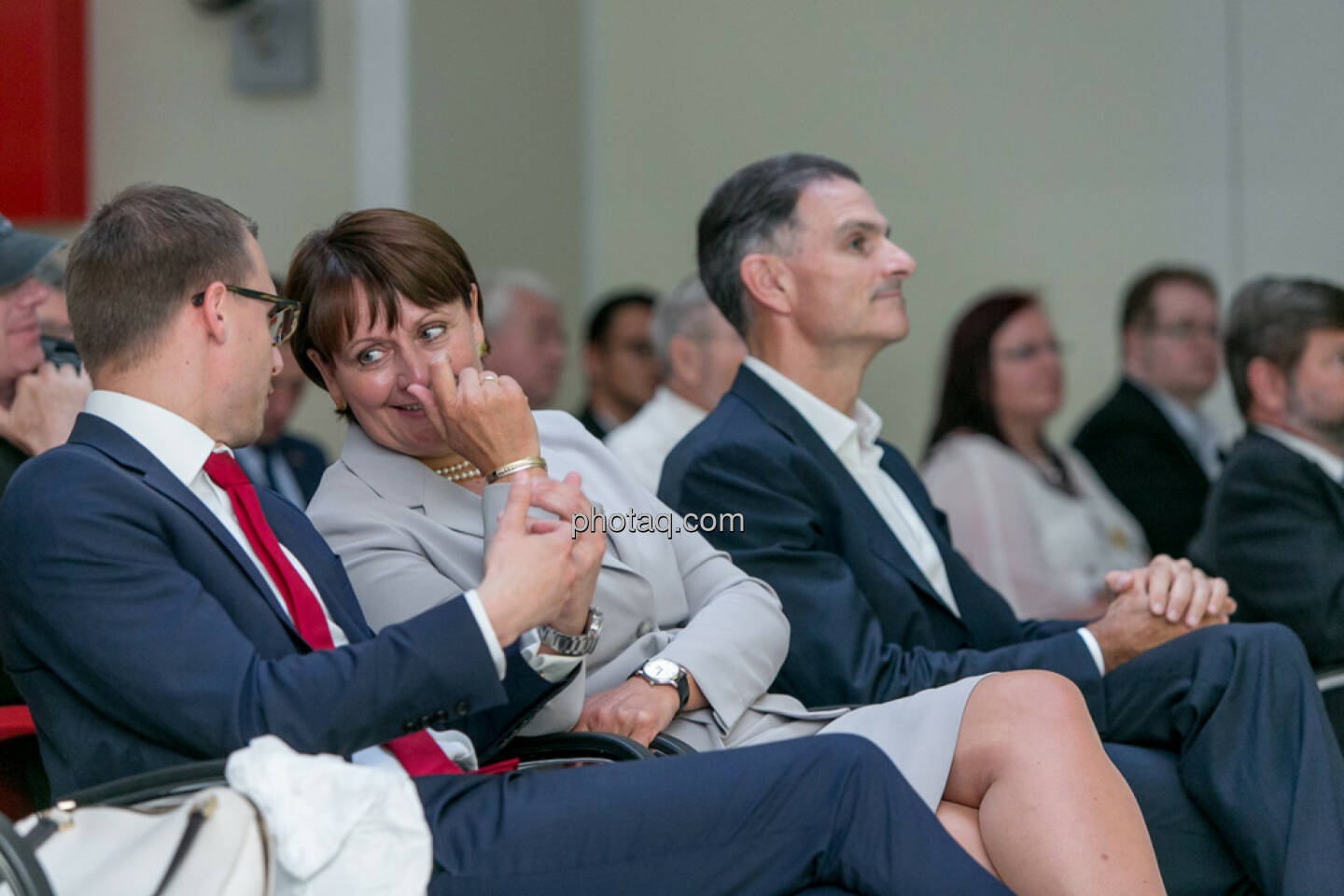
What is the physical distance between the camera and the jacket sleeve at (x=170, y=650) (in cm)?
174

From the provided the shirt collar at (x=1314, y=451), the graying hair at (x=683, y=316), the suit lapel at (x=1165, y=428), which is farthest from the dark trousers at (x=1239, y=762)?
the suit lapel at (x=1165, y=428)

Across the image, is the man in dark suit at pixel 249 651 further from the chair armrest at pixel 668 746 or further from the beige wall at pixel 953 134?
the beige wall at pixel 953 134

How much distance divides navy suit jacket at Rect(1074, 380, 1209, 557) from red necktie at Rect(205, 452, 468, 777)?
3.86 meters

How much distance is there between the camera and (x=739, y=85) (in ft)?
22.6

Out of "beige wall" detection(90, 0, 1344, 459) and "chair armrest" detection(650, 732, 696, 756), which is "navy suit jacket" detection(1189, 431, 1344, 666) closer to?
"chair armrest" detection(650, 732, 696, 756)

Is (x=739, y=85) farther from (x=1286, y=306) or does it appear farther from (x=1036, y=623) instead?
(x=1036, y=623)

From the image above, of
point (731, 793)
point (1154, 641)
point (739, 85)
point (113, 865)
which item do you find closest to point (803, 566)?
point (1154, 641)

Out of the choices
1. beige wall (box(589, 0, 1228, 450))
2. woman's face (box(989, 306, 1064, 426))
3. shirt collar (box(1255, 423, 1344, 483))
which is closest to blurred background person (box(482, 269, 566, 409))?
beige wall (box(589, 0, 1228, 450))

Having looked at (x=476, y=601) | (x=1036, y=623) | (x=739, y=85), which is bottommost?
(x=1036, y=623)

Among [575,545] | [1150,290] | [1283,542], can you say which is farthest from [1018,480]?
[575,545]

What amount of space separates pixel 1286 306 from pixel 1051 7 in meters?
3.56

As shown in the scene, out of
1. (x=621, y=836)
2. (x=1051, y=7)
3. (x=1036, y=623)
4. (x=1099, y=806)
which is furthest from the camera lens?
(x=1051, y=7)

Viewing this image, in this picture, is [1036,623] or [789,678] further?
[1036,623]

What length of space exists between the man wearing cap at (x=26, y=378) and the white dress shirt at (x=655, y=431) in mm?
2022
